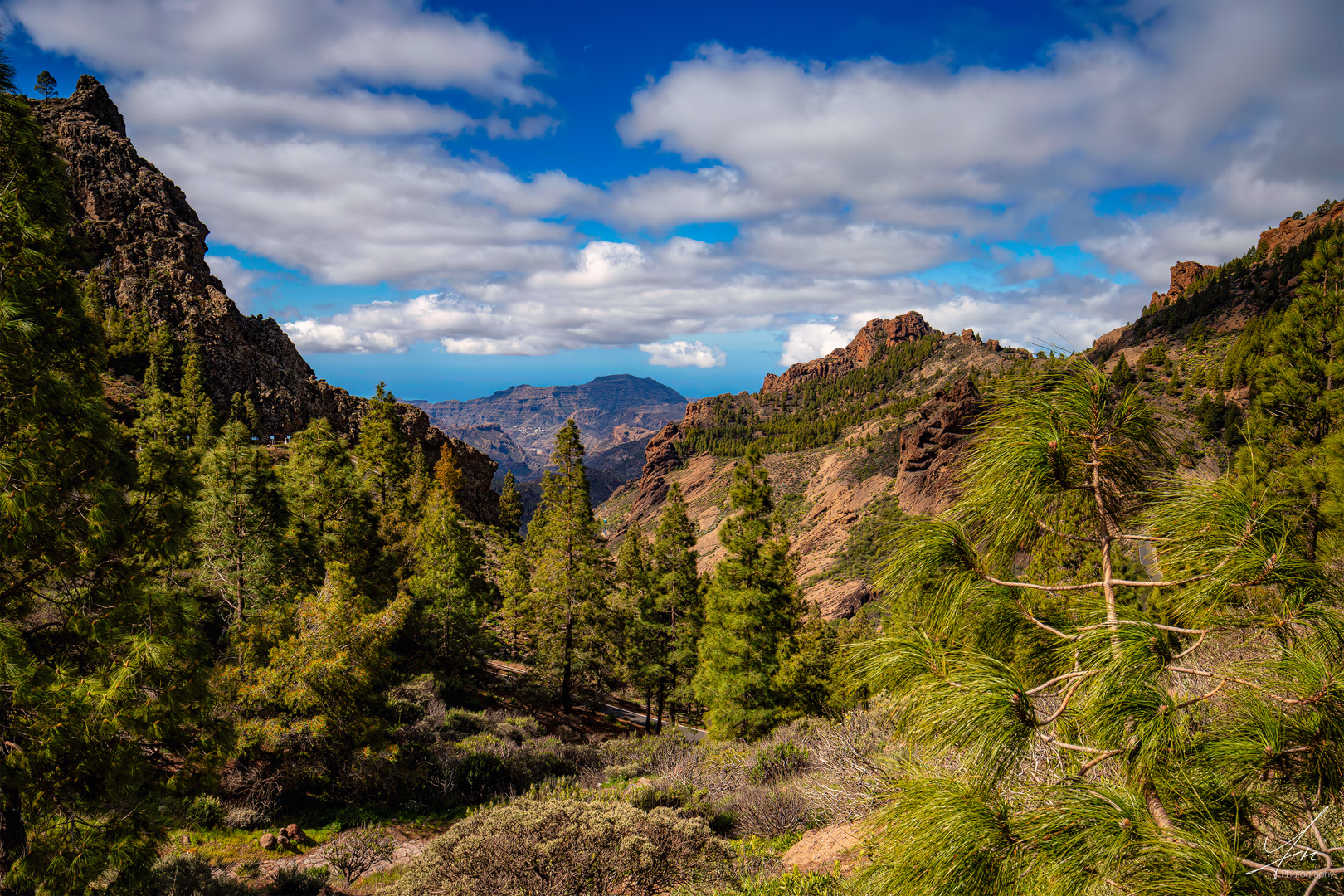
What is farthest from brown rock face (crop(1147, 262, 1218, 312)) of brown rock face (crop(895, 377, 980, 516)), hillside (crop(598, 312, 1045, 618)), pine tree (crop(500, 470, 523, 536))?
pine tree (crop(500, 470, 523, 536))

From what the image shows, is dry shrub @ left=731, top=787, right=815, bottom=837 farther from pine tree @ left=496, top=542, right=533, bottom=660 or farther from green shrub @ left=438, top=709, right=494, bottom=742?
pine tree @ left=496, top=542, right=533, bottom=660

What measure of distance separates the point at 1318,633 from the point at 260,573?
21.8 m

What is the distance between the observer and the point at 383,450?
34.8 m

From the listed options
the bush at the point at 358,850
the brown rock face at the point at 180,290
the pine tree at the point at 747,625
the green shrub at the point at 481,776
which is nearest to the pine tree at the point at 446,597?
the green shrub at the point at 481,776

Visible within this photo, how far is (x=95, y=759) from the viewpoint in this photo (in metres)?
6.25

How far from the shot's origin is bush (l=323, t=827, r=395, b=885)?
973cm

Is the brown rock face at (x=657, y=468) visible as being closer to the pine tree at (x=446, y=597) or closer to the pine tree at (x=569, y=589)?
the pine tree at (x=446, y=597)

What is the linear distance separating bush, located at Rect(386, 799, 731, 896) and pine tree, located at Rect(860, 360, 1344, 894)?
5.91 meters

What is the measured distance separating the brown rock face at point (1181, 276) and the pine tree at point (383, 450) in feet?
585

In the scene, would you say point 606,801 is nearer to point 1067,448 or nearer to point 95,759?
point 95,759

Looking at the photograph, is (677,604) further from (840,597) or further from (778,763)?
(840,597)

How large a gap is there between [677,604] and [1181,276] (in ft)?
624

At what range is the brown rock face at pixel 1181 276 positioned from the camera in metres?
143

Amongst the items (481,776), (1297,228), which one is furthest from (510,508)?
(1297,228)
